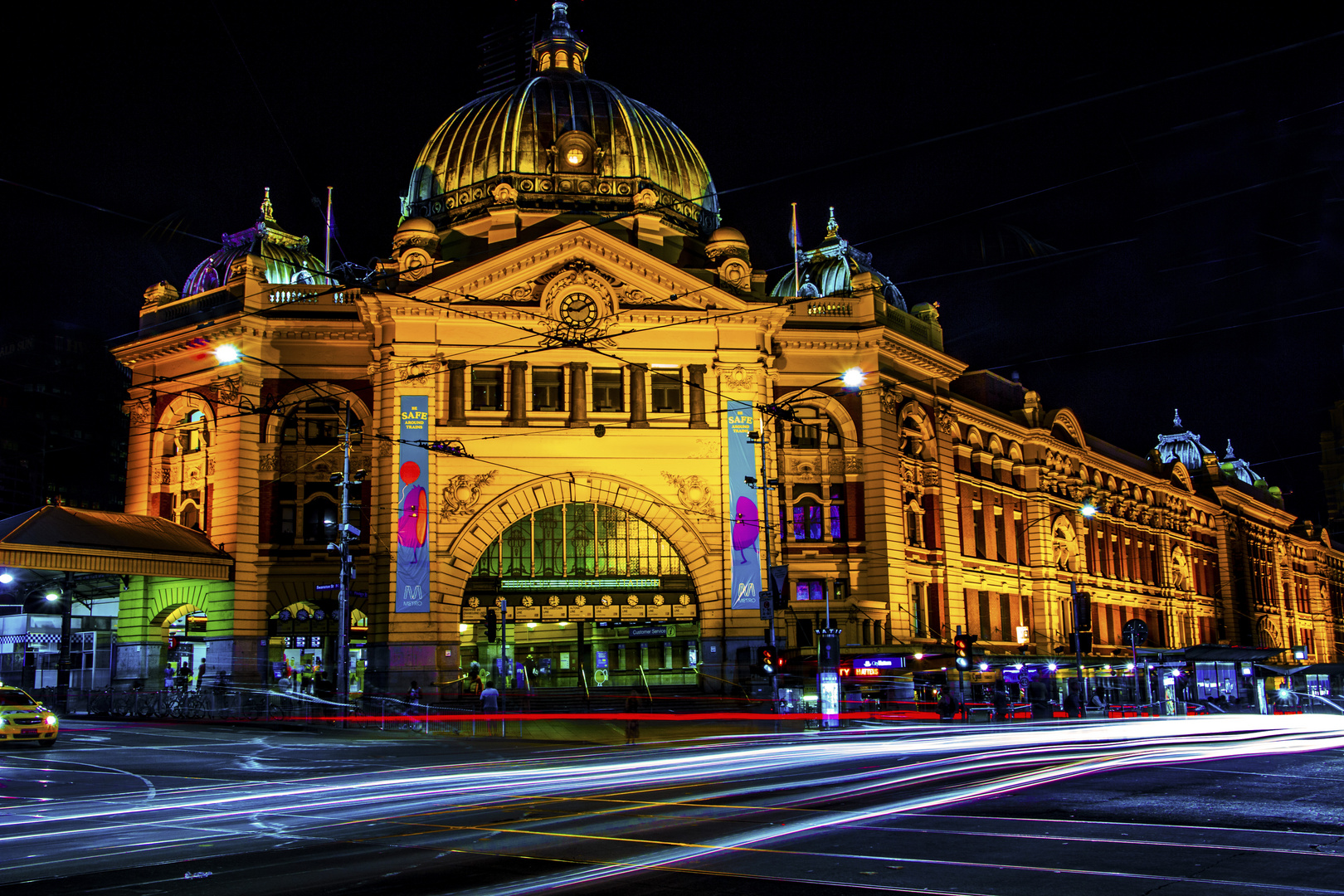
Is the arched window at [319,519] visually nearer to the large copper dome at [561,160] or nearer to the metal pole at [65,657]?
the metal pole at [65,657]

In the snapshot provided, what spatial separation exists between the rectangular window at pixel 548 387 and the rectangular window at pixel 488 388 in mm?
1368

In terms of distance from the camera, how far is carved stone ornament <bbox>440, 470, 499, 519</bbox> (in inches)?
1890

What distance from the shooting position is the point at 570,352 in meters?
50.1

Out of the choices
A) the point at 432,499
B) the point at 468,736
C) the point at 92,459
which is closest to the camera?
the point at 468,736

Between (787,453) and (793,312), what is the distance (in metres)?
6.57

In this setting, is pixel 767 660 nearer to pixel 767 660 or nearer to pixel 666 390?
pixel 767 660

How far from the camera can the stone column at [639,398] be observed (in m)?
49.9

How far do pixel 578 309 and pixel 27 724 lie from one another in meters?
26.5

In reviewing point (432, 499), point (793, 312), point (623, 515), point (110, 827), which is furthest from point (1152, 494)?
point (110, 827)

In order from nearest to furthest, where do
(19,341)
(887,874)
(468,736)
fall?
(887,874) → (468,736) → (19,341)

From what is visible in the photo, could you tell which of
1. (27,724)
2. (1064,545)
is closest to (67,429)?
(1064,545)

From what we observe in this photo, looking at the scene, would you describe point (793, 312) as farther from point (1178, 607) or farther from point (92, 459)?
point (92, 459)

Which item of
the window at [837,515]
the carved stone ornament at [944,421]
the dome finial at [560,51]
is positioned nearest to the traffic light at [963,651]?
the window at [837,515]

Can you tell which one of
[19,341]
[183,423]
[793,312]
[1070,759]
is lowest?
[1070,759]
